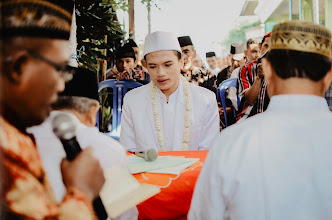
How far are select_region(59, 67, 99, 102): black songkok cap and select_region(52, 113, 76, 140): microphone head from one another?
0.26 feet

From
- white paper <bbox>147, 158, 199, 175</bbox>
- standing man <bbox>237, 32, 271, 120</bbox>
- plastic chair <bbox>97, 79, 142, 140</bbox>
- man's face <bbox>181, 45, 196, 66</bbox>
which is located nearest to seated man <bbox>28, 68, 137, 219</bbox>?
white paper <bbox>147, 158, 199, 175</bbox>

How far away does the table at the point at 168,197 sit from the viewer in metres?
1.83

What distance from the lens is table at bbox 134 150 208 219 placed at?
183cm

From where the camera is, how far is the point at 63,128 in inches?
34.8

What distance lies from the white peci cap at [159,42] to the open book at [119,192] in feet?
7.37

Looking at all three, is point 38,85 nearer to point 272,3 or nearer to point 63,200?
point 63,200

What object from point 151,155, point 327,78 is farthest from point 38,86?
point 151,155

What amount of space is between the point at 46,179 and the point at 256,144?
0.75 metres

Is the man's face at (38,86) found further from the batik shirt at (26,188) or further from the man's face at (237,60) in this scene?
the man's face at (237,60)

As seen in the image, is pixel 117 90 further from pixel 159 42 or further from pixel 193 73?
pixel 159 42

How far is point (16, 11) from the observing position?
0.81 m

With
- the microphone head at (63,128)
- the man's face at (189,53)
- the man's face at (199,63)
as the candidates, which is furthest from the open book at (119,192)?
the man's face at (199,63)

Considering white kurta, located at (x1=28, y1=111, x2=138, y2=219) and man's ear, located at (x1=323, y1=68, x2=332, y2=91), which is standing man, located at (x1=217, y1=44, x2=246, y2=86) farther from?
white kurta, located at (x1=28, y1=111, x2=138, y2=219)

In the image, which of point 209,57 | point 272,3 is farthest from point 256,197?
point 209,57
